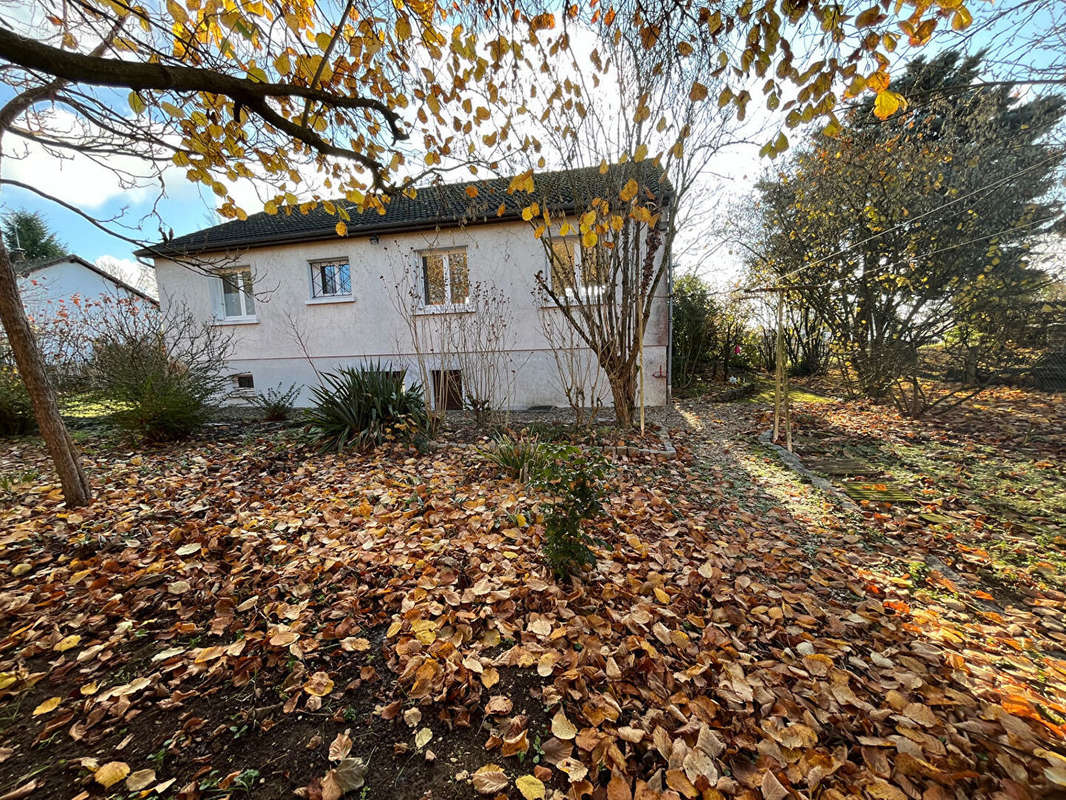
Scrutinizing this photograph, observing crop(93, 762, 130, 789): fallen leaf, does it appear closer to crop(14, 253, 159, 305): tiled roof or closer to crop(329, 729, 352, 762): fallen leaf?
crop(329, 729, 352, 762): fallen leaf

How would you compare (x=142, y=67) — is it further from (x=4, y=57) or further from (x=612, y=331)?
(x=612, y=331)

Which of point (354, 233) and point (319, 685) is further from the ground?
point (354, 233)

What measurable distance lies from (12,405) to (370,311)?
5482 millimetres

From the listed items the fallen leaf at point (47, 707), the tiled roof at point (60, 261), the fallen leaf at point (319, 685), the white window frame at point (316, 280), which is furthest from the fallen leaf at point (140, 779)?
the tiled roof at point (60, 261)

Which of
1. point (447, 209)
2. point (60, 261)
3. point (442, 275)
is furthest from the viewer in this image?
point (60, 261)

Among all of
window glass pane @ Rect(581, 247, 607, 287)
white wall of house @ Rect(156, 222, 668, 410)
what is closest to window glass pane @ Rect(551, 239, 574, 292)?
window glass pane @ Rect(581, 247, 607, 287)

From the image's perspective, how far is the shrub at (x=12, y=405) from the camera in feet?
19.3

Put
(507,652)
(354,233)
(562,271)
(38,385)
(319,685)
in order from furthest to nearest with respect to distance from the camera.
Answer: (354,233), (562,271), (38,385), (507,652), (319,685)

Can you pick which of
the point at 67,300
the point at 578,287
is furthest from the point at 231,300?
the point at 67,300

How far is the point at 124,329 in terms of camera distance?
591 centimetres

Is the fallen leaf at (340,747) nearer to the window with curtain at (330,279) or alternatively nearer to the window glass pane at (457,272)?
the window glass pane at (457,272)

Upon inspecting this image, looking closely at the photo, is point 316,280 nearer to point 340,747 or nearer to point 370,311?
point 370,311

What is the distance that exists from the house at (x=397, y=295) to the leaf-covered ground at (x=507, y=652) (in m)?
4.51

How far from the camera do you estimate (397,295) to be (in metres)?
8.30
